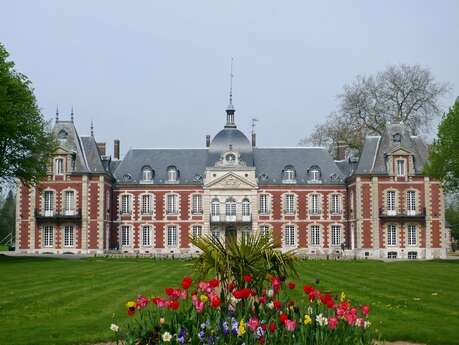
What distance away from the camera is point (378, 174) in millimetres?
43688

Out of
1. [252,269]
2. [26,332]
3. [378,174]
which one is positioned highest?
[378,174]

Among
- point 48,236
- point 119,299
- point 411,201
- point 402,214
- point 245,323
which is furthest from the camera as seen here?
point 48,236

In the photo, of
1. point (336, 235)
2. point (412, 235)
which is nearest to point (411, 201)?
point (412, 235)

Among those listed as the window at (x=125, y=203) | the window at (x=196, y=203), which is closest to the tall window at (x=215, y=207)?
the window at (x=196, y=203)

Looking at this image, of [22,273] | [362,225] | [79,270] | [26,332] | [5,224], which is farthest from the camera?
[5,224]

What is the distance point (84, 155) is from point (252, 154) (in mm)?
11318

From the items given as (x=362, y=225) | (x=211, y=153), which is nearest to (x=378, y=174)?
(x=362, y=225)

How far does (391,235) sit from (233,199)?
10.6m

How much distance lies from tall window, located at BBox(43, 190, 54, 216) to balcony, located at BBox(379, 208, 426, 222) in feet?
68.0

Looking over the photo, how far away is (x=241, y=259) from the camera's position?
9258 millimetres

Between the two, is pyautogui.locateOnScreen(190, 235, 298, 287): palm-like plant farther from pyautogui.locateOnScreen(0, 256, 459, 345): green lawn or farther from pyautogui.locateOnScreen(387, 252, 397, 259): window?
pyautogui.locateOnScreen(387, 252, 397, 259): window

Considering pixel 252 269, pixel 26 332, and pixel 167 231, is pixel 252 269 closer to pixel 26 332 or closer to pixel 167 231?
pixel 26 332

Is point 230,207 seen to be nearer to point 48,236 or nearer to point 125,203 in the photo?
point 125,203

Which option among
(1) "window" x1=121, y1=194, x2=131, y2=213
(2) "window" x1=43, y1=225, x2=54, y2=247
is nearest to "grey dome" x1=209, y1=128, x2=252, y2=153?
(1) "window" x1=121, y1=194, x2=131, y2=213
